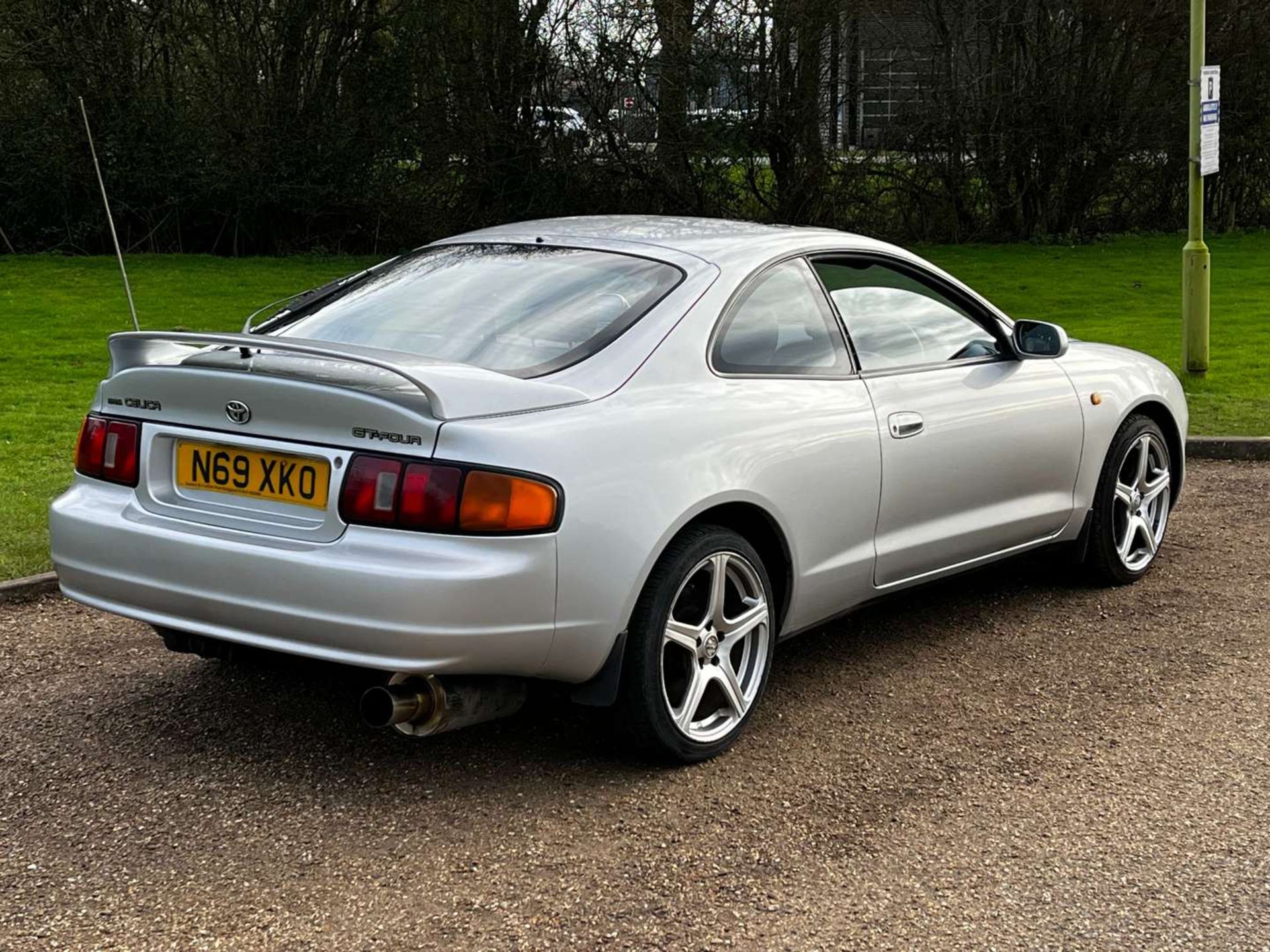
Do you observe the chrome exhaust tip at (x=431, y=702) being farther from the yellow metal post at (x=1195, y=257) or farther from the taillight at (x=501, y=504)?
the yellow metal post at (x=1195, y=257)

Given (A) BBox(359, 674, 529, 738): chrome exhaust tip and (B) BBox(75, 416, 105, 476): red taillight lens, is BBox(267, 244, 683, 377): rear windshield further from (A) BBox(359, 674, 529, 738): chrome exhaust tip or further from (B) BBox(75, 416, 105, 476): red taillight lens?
(A) BBox(359, 674, 529, 738): chrome exhaust tip

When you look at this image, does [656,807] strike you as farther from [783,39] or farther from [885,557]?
[783,39]

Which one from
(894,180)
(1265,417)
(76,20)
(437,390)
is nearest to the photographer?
(437,390)

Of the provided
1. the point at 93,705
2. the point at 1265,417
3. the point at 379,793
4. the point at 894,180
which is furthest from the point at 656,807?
the point at 894,180

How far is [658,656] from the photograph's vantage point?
403cm

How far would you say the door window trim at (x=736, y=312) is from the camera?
173 inches

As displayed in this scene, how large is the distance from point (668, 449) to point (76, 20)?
55.8 feet

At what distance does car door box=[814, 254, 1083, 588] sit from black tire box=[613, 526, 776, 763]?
34.6 inches

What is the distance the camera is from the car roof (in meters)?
4.75

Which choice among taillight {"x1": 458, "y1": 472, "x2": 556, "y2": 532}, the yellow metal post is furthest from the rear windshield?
the yellow metal post

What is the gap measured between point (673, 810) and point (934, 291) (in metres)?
2.40

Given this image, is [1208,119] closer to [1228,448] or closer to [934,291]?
[1228,448]

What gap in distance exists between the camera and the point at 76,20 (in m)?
18.5

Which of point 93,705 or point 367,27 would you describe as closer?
point 93,705
